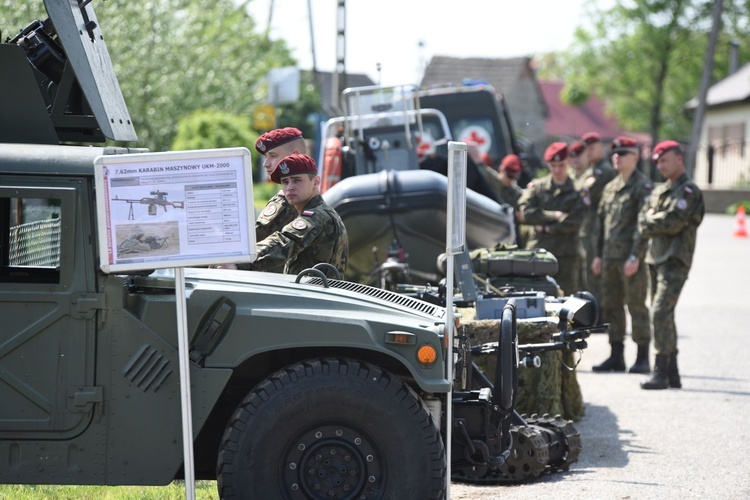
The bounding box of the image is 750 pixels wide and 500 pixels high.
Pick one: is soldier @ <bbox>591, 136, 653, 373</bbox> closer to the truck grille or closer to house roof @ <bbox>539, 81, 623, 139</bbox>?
the truck grille

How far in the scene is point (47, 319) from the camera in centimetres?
519

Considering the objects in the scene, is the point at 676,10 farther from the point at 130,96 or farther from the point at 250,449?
the point at 250,449

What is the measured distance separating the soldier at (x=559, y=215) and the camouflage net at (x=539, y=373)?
3.10m

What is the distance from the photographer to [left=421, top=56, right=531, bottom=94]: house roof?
58.1 metres

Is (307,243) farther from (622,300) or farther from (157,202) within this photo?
(622,300)

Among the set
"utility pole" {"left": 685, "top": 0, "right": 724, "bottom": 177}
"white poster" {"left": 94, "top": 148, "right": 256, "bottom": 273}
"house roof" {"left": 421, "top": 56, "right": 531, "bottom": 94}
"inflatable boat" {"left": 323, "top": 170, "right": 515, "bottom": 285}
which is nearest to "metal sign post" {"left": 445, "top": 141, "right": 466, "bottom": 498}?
"white poster" {"left": 94, "top": 148, "right": 256, "bottom": 273}

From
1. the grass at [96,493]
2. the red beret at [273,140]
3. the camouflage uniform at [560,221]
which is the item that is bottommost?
the grass at [96,493]

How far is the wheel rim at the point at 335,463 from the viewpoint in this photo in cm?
525

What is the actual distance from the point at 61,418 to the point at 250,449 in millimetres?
805

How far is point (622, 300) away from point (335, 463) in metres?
6.86

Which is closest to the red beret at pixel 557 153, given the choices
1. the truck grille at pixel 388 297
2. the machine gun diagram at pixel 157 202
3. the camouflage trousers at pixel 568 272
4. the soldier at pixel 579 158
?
the camouflage trousers at pixel 568 272

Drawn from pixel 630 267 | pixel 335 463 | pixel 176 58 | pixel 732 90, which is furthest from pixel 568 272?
pixel 732 90

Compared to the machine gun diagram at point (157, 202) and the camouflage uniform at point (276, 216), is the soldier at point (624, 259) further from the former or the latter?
the machine gun diagram at point (157, 202)

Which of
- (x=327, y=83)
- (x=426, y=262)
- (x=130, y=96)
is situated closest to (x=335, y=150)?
(x=426, y=262)
